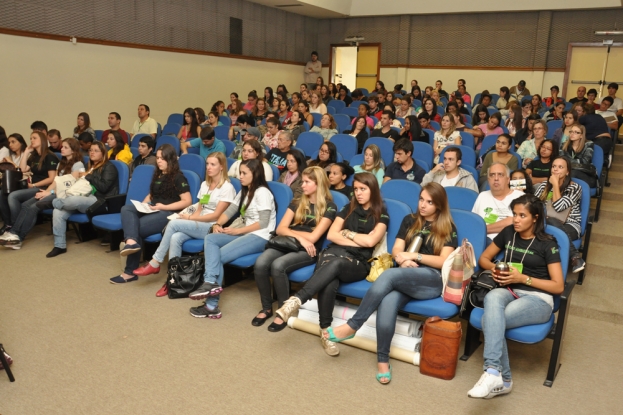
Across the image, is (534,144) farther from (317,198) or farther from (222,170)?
(222,170)

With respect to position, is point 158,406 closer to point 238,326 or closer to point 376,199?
point 238,326

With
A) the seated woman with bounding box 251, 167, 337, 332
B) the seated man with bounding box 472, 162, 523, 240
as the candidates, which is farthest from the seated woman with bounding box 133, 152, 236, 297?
the seated man with bounding box 472, 162, 523, 240

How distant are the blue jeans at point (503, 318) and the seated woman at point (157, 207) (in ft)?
9.13

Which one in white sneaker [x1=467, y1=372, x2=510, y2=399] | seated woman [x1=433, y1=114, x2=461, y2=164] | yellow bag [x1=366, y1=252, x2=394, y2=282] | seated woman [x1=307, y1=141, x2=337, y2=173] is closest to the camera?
white sneaker [x1=467, y1=372, x2=510, y2=399]

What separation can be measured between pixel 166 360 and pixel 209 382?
1.25ft

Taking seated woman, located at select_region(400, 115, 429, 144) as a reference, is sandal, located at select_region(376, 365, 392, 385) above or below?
below

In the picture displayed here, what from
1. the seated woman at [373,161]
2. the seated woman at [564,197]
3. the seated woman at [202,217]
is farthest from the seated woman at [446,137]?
the seated woman at [202,217]

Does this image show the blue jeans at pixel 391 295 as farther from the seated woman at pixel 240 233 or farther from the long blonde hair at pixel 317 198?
the seated woman at pixel 240 233

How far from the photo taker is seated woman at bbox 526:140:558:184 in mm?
4887

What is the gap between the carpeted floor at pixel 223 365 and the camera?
8.91ft

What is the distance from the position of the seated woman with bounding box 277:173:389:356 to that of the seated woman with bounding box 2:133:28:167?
4.27 metres

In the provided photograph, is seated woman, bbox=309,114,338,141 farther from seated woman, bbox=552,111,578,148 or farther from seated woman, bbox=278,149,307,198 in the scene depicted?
seated woman, bbox=552,111,578,148

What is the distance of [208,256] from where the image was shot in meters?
3.78

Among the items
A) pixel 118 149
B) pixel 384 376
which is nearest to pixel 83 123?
pixel 118 149
